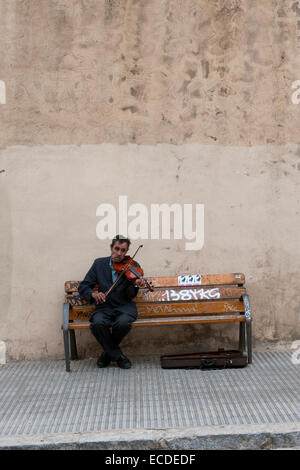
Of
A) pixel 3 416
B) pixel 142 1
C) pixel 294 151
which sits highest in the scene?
pixel 142 1

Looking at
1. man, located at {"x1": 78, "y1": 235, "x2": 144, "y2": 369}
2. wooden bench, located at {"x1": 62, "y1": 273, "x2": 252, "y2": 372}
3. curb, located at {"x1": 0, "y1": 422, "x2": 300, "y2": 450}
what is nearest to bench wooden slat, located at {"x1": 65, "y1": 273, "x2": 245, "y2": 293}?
wooden bench, located at {"x1": 62, "y1": 273, "x2": 252, "y2": 372}

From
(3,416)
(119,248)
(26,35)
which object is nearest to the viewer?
(3,416)

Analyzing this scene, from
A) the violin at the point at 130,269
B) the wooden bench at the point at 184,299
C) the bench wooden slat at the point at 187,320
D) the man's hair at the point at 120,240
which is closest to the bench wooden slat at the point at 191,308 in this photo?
the wooden bench at the point at 184,299

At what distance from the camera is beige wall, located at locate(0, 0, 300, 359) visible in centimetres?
523

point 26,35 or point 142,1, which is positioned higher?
point 142,1

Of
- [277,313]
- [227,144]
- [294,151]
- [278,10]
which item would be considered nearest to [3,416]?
[277,313]

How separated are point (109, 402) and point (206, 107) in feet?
10.3

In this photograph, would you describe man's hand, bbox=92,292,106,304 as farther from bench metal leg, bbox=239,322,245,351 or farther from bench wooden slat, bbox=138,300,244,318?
bench metal leg, bbox=239,322,245,351

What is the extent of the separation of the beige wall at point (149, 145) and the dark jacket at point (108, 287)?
0.32 meters

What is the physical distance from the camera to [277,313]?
5.39 meters

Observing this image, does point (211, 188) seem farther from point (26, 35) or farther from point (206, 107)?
point (26, 35)

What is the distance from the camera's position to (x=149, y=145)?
17.4ft

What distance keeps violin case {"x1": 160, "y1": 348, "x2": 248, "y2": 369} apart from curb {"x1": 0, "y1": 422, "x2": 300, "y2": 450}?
1325 millimetres

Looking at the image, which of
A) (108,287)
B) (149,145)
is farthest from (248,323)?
(149,145)
